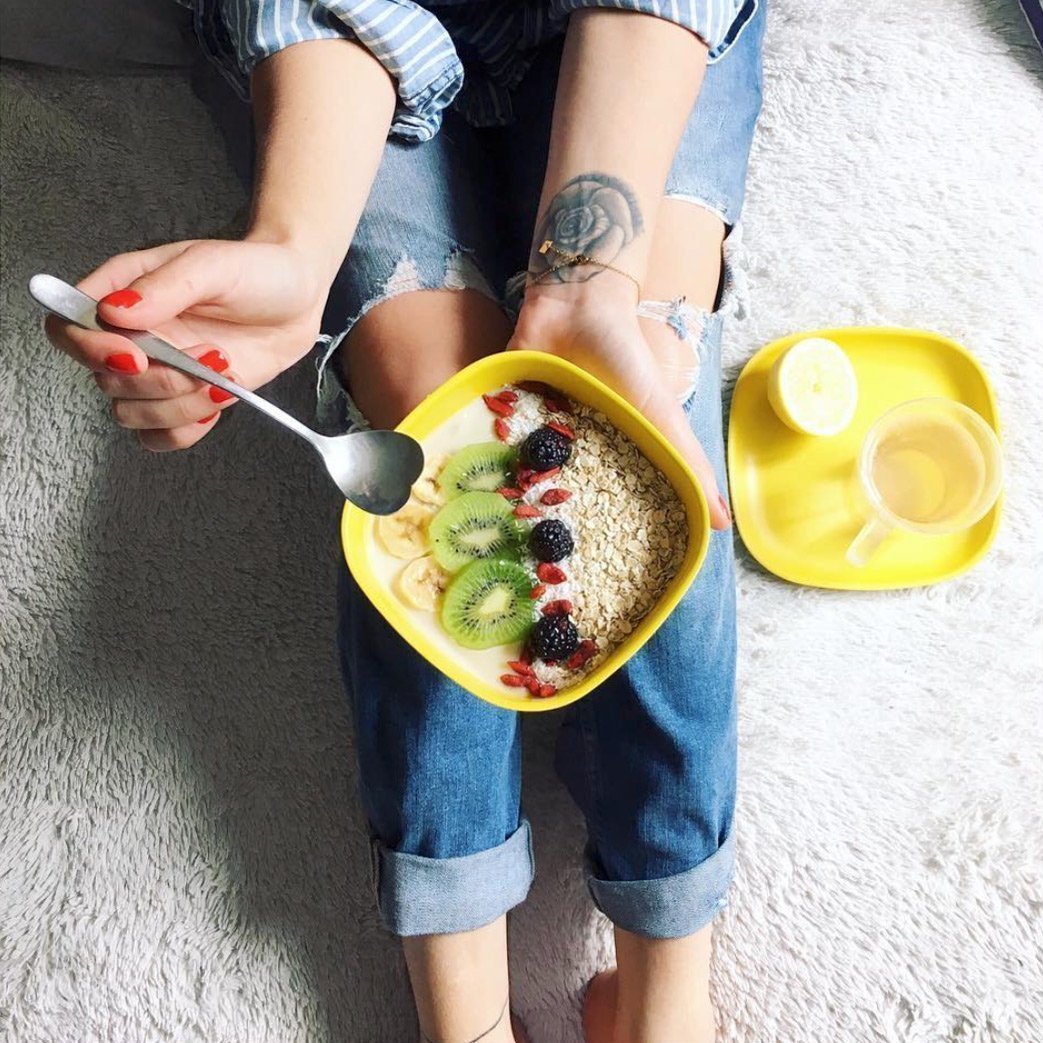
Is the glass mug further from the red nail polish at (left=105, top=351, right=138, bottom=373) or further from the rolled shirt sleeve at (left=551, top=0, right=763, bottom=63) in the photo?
the red nail polish at (left=105, top=351, right=138, bottom=373)

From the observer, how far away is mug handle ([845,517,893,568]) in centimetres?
88

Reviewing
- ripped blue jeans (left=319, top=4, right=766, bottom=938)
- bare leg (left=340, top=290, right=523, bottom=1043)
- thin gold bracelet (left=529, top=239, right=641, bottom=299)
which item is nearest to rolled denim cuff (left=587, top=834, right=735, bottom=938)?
ripped blue jeans (left=319, top=4, right=766, bottom=938)

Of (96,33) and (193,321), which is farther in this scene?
(96,33)

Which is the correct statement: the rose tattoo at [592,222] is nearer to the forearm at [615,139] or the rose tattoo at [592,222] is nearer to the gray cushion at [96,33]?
the forearm at [615,139]

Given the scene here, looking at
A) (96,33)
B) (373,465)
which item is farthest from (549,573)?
(96,33)

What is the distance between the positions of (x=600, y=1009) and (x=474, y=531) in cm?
47

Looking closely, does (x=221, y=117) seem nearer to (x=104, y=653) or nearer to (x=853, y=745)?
(x=104, y=653)

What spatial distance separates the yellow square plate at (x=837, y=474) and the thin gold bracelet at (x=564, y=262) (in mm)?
252

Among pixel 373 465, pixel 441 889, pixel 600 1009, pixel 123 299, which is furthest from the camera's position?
pixel 600 1009

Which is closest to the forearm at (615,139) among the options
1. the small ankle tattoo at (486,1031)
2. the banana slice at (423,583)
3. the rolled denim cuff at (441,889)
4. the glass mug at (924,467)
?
the banana slice at (423,583)

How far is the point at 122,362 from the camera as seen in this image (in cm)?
54

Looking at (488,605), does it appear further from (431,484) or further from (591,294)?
(591,294)

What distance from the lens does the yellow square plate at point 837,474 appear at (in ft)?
2.92

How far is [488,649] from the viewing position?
0.66m
